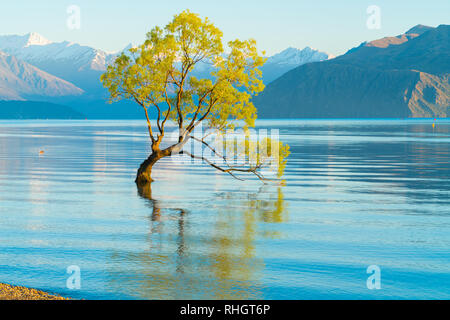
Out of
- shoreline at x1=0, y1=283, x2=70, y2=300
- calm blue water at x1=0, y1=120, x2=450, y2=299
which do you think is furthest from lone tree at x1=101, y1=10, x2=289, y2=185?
shoreline at x1=0, y1=283, x2=70, y2=300

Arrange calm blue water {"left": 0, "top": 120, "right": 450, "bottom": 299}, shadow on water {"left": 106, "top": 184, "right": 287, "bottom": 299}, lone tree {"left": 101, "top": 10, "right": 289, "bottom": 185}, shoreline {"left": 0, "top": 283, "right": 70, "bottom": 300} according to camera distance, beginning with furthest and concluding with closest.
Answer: lone tree {"left": 101, "top": 10, "right": 289, "bottom": 185} < calm blue water {"left": 0, "top": 120, "right": 450, "bottom": 299} < shadow on water {"left": 106, "top": 184, "right": 287, "bottom": 299} < shoreline {"left": 0, "top": 283, "right": 70, "bottom": 300}

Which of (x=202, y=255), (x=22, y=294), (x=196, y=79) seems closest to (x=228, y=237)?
(x=202, y=255)

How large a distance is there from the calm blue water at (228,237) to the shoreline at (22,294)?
3.18 ft

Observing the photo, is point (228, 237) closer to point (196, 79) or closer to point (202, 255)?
point (202, 255)

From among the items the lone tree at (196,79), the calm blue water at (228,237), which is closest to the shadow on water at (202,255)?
the calm blue water at (228,237)

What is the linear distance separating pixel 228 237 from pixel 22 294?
1097cm

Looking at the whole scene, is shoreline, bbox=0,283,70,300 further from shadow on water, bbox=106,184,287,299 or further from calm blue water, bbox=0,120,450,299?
shadow on water, bbox=106,184,287,299

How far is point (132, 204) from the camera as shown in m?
36.1

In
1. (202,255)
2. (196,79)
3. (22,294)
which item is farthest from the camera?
(196,79)

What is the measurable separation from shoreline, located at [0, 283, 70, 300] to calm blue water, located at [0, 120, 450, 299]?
97cm

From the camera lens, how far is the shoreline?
16375 millimetres

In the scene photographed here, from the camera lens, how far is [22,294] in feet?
55.1

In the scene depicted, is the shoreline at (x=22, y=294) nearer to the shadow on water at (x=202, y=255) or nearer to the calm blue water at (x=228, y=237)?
the calm blue water at (x=228, y=237)

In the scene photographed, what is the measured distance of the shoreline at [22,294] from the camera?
16375 millimetres
